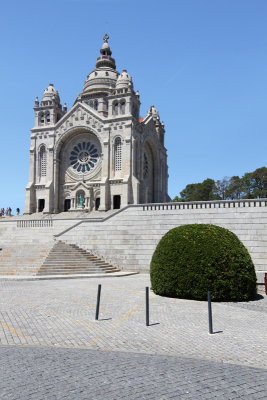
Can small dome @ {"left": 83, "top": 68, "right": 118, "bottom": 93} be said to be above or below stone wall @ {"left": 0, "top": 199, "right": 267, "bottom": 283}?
above

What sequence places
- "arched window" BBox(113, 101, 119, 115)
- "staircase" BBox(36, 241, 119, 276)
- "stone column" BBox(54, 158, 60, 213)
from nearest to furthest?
"staircase" BBox(36, 241, 119, 276) → "arched window" BBox(113, 101, 119, 115) → "stone column" BBox(54, 158, 60, 213)

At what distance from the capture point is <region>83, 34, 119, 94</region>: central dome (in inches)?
2126

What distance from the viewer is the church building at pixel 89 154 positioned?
42562 mm

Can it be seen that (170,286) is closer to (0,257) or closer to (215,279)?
(215,279)

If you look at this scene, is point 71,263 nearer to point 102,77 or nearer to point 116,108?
point 116,108

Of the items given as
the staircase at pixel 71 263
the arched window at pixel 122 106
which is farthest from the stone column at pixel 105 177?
the staircase at pixel 71 263

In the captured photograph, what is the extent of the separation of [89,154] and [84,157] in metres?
0.85

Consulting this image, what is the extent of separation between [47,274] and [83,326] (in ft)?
40.0

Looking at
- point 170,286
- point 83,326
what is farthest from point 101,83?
point 83,326

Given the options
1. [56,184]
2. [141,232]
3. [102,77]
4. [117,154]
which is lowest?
[141,232]

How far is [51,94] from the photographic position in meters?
48.8

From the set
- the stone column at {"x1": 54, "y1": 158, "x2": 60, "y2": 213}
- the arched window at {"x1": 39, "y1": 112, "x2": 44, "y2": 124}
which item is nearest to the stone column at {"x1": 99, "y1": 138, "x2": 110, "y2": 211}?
the stone column at {"x1": 54, "y1": 158, "x2": 60, "y2": 213}

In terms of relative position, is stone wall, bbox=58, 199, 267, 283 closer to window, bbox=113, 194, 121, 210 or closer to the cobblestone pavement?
the cobblestone pavement

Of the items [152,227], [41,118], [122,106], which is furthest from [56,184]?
[152,227]
